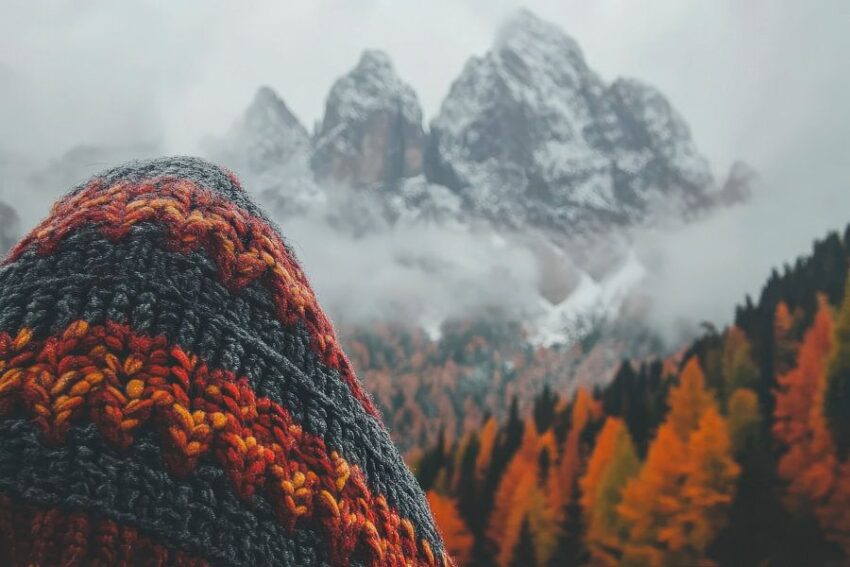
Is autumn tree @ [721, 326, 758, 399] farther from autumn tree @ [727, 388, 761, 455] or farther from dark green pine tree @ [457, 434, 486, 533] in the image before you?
dark green pine tree @ [457, 434, 486, 533]

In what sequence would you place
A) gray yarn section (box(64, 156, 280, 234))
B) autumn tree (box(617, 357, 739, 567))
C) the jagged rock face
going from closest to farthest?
gray yarn section (box(64, 156, 280, 234)) → the jagged rock face → autumn tree (box(617, 357, 739, 567))

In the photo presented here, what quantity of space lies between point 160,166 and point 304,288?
0.54m

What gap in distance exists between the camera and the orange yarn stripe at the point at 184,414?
1262 mm

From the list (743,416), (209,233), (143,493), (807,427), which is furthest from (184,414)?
(743,416)

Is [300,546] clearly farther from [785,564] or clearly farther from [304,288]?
[785,564]

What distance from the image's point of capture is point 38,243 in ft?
5.00

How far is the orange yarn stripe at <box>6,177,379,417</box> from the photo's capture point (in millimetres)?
1552

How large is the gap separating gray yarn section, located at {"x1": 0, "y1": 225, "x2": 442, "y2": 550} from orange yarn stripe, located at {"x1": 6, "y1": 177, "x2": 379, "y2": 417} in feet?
0.09

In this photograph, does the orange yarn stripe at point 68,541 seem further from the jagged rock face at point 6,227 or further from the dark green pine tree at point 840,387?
the dark green pine tree at point 840,387

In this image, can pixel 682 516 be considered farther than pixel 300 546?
Yes

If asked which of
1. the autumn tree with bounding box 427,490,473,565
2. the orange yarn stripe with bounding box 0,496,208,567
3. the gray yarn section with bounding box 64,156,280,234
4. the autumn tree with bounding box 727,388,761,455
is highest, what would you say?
the autumn tree with bounding box 727,388,761,455

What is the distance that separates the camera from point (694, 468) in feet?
87.4

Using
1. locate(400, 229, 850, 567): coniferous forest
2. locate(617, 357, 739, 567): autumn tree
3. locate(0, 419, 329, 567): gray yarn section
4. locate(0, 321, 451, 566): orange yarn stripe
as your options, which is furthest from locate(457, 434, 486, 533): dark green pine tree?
locate(0, 419, 329, 567): gray yarn section

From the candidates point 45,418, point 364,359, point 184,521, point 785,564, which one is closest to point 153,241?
point 45,418
